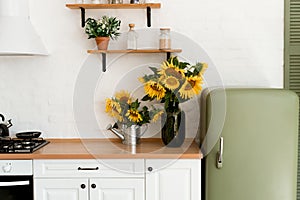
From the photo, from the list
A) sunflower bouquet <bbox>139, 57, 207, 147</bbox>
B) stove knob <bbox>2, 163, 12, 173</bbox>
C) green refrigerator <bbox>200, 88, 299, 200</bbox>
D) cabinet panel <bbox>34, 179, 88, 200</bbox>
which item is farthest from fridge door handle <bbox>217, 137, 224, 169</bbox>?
stove knob <bbox>2, 163, 12, 173</bbox>

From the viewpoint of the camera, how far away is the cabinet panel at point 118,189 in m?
2.74

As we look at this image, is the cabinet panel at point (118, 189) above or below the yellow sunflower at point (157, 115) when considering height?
below

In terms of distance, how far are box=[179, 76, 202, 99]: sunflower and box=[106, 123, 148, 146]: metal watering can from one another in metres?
0.44

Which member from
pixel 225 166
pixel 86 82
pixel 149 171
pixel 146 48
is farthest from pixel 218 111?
pixel 86 82

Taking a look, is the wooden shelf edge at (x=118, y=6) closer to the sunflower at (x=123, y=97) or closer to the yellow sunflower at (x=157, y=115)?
the sunflower at (x=123, y=97)

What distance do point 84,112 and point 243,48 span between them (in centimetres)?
134

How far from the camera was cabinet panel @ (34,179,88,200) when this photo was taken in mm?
2750

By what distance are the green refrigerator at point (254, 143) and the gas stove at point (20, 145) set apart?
1246 millimetres

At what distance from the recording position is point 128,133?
119 inches

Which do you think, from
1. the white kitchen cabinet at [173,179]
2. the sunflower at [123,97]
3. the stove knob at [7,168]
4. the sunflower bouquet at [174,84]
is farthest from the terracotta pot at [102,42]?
the stove knob at [7,168]

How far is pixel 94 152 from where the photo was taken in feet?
9.16

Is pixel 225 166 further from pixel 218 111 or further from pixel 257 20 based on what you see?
pixel 257 20

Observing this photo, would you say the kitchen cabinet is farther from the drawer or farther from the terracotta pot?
the terracotta pot

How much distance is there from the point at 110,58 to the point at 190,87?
0.75 m
